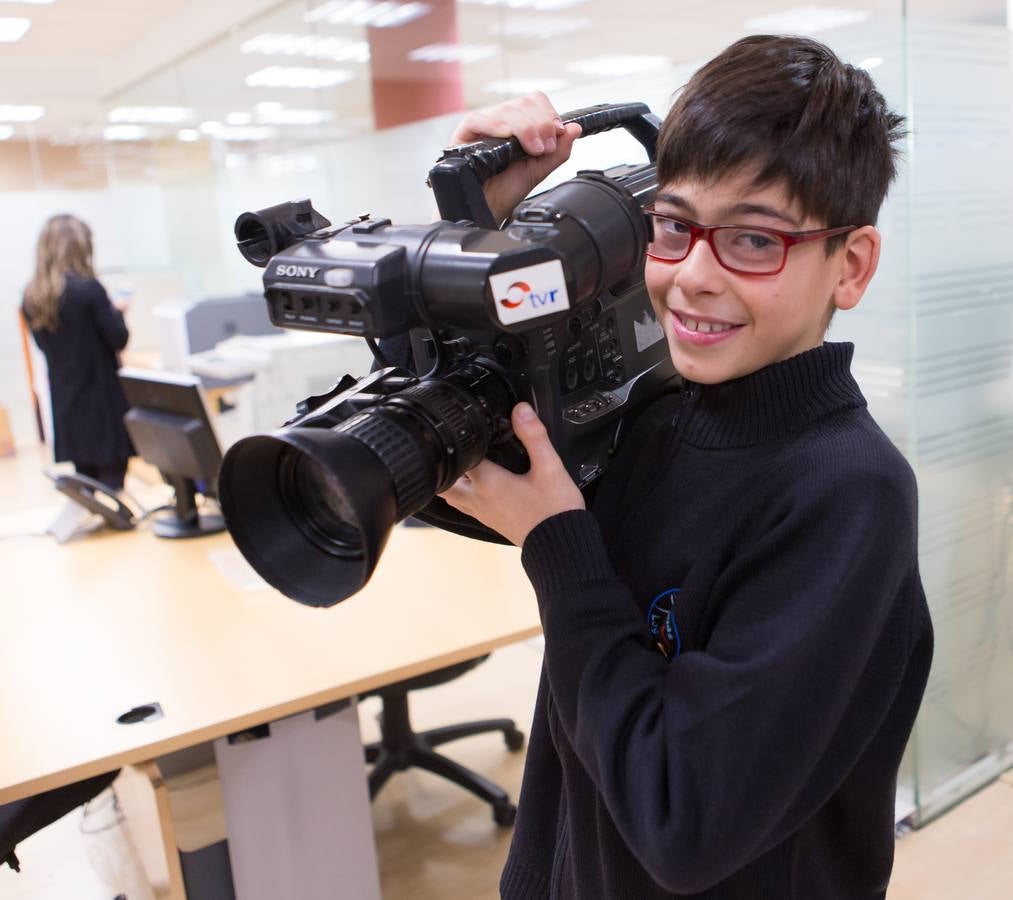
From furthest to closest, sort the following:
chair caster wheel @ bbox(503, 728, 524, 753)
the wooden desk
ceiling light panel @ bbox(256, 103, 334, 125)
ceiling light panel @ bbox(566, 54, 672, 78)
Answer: ceiling light panel @ bbox(256, 103, 334, 125) → ceiling light panel @ bbox(566, 54, 672, 78) → chair caster wheel @ bbox(503, 728, 524, 753) → the wooden desk

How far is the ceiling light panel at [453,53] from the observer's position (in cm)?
326

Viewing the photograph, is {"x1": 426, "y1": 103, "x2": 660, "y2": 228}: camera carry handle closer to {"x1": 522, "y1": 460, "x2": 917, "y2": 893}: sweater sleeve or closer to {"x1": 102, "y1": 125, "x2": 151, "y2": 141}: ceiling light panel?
{"x1": 522, "y1": 460, "x2": 917, "y2": 893}: sweater sleeve

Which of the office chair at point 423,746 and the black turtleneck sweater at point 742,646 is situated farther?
the office chair at point 423,746

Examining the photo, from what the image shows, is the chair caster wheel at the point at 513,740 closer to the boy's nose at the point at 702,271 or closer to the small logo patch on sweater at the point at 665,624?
the small logo patch on sweater at the point at 665,624

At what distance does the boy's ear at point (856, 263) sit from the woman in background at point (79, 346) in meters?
3.58

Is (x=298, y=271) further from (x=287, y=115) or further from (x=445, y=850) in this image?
(x=287, y=115)

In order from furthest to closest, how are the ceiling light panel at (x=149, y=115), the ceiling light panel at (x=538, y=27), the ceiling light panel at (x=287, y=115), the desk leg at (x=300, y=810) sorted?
the ceiling light panel at (x=149, y=115) < the ceiling light panel at (x=287, y=115) < the ceiling light panel at (x=538, y=27) < the desk leg at (x=300, y=810)

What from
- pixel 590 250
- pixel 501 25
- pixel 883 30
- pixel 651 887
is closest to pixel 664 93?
pixel 883 30

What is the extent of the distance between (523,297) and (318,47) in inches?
145

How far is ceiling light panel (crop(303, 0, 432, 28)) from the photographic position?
368 cm

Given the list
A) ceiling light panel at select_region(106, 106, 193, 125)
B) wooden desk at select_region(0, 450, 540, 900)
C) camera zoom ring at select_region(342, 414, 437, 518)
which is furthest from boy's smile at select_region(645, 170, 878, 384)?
ceiling light panel at select_region(106, 106, 193, 125)

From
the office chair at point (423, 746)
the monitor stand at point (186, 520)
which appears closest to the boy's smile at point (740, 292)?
the office chair at point (423, 746)

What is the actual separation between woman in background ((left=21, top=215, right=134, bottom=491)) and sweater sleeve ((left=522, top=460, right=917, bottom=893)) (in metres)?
3.54

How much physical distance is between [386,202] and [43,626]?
2.20 m
